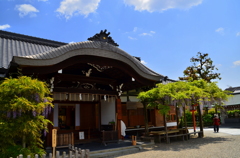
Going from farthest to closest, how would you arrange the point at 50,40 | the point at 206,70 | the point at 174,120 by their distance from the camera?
the point at 206,70
the point at 174,120
the point at 50,40

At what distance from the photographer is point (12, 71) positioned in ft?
23.7

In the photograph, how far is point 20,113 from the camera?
18.3 ft

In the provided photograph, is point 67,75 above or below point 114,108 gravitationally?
above

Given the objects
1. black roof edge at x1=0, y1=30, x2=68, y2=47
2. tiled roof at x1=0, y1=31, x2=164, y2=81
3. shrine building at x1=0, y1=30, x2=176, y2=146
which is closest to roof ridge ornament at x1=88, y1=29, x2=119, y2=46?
shrine building at x1=0, y1=30, x2=176, y2=146

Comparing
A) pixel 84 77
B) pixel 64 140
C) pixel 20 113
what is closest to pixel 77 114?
pixel 84 77

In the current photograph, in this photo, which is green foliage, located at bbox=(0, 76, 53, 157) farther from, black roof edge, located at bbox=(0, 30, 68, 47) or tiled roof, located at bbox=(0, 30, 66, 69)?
black roof edge, located at bbox=(0, 30, 68, 47)

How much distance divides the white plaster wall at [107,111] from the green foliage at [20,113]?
5.42 meters

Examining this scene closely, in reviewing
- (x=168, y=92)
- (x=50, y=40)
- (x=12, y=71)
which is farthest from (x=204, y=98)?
(x=50, y=40)

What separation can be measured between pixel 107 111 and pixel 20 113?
623cm

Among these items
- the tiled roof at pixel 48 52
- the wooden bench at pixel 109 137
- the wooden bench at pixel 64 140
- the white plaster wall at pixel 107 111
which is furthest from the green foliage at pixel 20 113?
the white plaster wall at pixel 107 111

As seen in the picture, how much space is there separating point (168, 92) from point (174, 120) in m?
7.07

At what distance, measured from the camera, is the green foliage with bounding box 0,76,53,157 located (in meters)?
5.36

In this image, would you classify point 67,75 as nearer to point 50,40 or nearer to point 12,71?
point 12,71

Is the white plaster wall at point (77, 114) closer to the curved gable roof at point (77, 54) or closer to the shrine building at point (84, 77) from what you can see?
the shrine building at point (84, 77)
